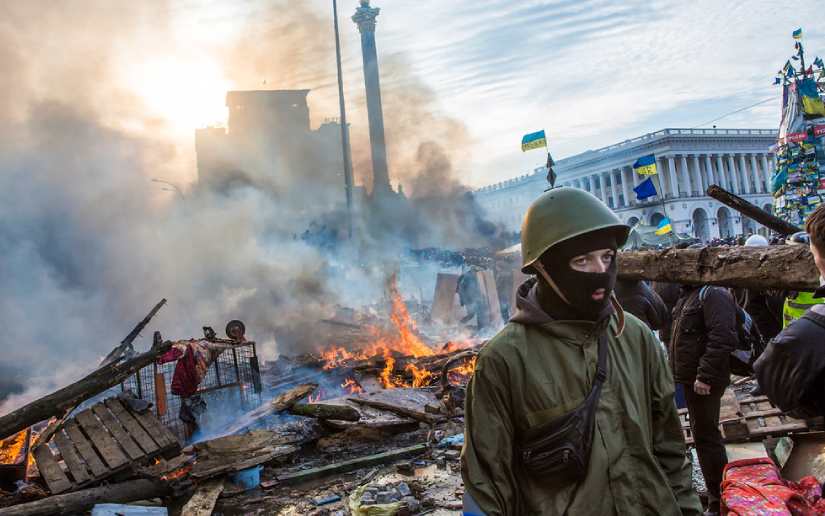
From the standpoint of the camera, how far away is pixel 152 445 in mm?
6000

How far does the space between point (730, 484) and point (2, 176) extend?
20.2 m

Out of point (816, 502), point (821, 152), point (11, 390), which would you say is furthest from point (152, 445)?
point (821, 152)

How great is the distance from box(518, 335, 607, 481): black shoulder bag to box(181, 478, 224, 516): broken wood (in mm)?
4758

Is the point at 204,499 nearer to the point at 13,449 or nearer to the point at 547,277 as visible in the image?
the point at 13,449

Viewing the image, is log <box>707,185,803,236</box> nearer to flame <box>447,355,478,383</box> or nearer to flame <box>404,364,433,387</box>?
flame <box>447,355,478,383</box>

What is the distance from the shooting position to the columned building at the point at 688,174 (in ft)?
169

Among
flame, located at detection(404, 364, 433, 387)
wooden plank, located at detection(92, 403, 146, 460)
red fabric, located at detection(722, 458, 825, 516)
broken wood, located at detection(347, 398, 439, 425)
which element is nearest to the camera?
red fabric, located at detection(722, 458, 825, 516)

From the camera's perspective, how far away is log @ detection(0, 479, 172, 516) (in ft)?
16.1

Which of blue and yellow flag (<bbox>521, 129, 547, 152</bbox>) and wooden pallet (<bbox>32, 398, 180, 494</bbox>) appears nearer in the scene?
wooden pallet (<bbox>32, 398, 180, 494</bbox>)

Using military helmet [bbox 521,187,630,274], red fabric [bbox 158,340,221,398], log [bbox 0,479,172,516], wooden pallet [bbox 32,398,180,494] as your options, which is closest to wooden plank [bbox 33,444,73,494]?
wooden pallet [bbox 32,398,180,494]

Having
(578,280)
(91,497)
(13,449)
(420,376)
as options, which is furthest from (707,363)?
(13,449)

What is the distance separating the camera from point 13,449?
647 centimetres

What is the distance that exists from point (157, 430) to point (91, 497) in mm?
1054

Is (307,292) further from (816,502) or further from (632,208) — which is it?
(632,208)
